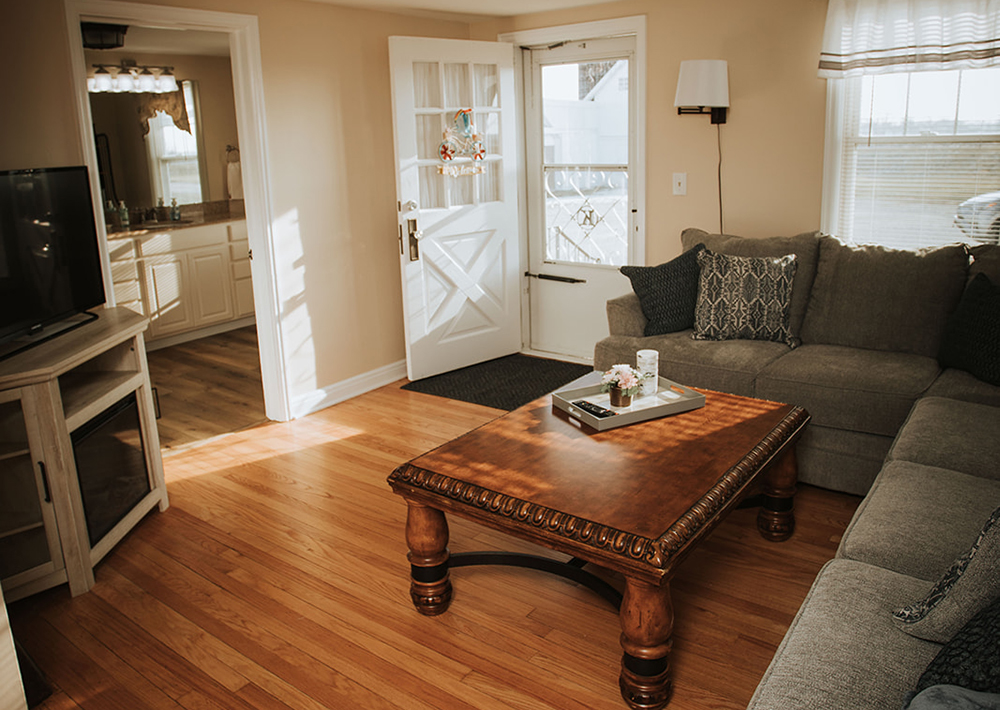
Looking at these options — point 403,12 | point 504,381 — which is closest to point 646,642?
point 504,381

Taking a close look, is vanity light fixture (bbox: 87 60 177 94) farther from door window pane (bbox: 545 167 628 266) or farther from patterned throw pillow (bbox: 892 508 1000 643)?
patterned throw pillow (bbox: 892 508 1000 643)

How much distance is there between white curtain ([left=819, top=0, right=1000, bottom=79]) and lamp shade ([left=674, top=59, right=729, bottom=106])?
1.58 feet

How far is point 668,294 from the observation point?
386 centimetres

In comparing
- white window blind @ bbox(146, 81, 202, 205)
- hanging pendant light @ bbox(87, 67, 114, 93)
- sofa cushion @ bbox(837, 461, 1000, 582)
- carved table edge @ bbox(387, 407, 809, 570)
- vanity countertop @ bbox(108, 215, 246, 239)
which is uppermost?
hanging pendant light @ bbox(87, 67, 114, 93)

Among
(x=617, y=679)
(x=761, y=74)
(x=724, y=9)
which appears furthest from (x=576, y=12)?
(x=617, y=679)

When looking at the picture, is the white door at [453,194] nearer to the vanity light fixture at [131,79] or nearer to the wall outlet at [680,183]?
the wall outlet at [680,183]

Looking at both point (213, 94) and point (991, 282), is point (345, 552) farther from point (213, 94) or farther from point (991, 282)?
point (213, 94)

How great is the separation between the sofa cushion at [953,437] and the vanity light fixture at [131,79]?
5781 mm

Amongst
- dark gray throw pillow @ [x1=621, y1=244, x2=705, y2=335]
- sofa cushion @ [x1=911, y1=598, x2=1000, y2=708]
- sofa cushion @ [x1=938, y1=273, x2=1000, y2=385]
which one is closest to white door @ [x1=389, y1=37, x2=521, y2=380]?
dark gray throw pillow @ [x1=621, y1=244, x2=705, y2=335]

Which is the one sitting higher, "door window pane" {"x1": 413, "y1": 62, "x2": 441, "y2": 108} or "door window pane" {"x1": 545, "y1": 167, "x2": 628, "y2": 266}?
"door window pane" {"x1": 413, "y1": 62, "x2": 441, "y2": 108}

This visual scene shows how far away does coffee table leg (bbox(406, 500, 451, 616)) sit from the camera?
2467mm

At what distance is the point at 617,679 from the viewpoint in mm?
2213

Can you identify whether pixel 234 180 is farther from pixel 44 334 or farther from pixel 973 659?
pixel 973 659

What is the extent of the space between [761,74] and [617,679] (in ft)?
10.4
